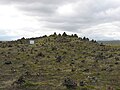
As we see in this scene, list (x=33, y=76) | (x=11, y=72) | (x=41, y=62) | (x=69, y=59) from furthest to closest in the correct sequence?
(x=69, y=59) → (x=41, y=62) → (x=11, y=72) → (x=33, y=76)

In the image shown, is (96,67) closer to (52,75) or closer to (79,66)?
(79,66)

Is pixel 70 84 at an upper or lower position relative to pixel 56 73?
lower

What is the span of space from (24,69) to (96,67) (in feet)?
30.7

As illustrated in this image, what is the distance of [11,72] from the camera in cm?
3628

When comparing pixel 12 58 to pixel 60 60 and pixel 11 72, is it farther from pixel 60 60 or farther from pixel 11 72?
pixel 11 72

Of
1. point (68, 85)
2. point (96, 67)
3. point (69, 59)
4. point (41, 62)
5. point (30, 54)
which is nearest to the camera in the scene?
point (68, 85)

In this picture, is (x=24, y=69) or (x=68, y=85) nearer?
(x=68, y=85)

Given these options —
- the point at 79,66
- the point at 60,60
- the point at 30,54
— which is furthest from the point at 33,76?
the point at 30,54

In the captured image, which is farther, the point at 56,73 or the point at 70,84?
the point at 56,73

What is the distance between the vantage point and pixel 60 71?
121 feet

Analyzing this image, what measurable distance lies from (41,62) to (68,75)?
10829 millimetres

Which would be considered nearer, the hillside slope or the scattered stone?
the scattered stone

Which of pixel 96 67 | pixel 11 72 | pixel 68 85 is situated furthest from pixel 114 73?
pixel 11 72

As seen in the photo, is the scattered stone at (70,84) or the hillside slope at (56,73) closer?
the scattered stone at (70,84)
